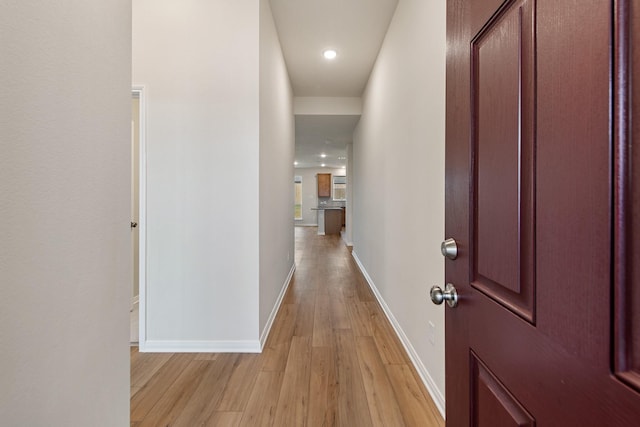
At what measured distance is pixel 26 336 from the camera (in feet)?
1.94

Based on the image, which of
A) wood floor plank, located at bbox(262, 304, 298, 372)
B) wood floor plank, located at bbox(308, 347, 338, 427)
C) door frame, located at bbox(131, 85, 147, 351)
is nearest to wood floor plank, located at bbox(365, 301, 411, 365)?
wood floor plank, located at bbox(308, 347, 338, 427)

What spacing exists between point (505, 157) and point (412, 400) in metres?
1.58

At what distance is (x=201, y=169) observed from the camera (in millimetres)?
2166

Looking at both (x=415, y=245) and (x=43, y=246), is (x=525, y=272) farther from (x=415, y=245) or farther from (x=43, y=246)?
(x=415, y=245)

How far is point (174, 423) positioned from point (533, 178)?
1.86 metres

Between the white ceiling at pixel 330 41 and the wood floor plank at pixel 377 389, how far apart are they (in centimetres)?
285

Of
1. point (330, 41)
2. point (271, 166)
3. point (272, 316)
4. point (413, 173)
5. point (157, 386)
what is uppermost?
point (330, 41)

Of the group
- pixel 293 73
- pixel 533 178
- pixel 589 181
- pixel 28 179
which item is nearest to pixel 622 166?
pixel 589 181

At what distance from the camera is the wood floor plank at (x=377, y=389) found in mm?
1492

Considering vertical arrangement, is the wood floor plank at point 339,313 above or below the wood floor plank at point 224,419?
above

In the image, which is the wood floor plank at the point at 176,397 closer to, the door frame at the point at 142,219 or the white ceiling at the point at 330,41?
the door frame at the point at 142,219

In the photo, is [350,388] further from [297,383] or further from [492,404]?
[492,404]

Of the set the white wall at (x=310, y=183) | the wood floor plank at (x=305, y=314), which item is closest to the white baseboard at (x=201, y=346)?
the wood floor plank at (x=305, y=314)

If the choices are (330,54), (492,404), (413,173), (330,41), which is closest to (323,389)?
(492,404)
